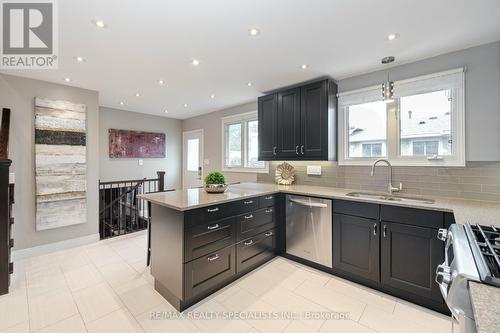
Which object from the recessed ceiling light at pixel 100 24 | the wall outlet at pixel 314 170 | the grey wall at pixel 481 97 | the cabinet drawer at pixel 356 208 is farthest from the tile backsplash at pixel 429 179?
the recessed ceiling light at pixel 100 24

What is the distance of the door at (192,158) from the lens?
5719 mm

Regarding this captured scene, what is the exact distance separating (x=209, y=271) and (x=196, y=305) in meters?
0.32

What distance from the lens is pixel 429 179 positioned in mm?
2490

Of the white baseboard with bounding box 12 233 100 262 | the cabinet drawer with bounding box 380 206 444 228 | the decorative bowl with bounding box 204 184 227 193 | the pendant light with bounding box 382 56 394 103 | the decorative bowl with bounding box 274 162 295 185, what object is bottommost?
the white baseboard with bounding box 12 233 100 262

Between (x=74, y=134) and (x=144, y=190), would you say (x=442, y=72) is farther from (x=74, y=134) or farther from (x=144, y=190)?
(x=144, y=190)

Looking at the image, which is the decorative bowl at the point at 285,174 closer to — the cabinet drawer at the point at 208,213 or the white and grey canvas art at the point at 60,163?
the cabinet drawer at the point at 208,213

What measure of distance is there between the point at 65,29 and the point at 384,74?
11.5 feet

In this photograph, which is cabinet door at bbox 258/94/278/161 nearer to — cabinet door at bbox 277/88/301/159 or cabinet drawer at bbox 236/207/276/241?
cabinet door at bbox 277/88/301/159

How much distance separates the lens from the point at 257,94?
392 centimetres

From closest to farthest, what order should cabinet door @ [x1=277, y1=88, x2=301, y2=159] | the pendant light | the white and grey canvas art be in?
the pendant light → the white and grey canvas art → cabinet door @ [x1=277, y1=88, x2=301, y2=159]

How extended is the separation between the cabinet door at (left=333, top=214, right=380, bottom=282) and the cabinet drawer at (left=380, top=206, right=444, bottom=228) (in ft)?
0.50

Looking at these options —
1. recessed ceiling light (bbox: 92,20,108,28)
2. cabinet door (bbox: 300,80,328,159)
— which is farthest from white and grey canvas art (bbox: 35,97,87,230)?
cabinet door (bbox: 300,80,328,159)

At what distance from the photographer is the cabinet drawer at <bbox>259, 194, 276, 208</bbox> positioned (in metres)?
2.75

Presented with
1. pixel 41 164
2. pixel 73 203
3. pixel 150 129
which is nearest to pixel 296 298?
pixel 73 203
